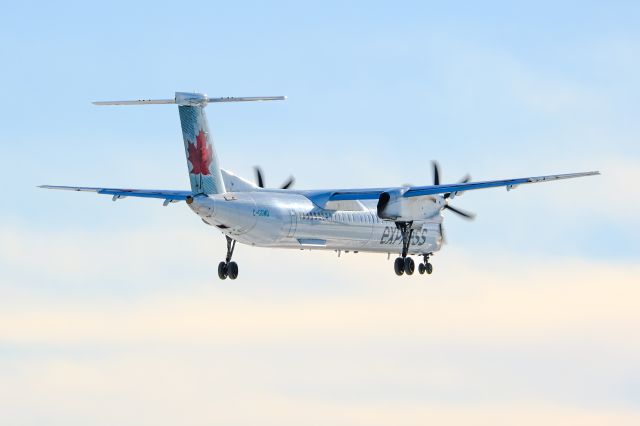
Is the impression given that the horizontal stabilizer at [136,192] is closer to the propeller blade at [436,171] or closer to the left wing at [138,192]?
the left wing at [138,192]

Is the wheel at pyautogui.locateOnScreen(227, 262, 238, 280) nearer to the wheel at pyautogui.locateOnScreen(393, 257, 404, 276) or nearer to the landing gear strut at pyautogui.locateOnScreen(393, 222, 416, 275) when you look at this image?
the landing gear strut at pyautogui.locateOnScreen(393, 222, 416, 275)

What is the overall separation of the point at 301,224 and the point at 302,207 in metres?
0.82

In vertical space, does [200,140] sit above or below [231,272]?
above

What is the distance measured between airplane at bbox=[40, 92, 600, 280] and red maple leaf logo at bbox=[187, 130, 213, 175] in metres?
0.04

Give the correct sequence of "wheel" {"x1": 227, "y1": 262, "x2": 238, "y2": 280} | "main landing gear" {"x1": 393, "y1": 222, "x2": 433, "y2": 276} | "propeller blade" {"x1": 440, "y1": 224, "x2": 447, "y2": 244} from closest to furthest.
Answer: "wheel" {"x1": 227, "y1": 262, "x2": 238, "y2": 280}, "main landing gear" {"x1": 393, "y1": 222, "x2": 433, "y2": 276}, "propeller blade" {"x1": 440, "y1": 224, "x2": 447, "y2": 244}

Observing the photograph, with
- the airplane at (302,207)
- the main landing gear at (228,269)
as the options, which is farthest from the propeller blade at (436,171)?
the main landing gear at (228,269)

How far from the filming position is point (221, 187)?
5469cm

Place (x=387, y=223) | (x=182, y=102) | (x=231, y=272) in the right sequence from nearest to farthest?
(x=182, y=102) → (x=231, y=272) → (x=387, y=223)

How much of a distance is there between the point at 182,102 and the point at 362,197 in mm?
9419

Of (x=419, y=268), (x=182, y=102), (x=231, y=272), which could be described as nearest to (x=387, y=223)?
(x=419, y=268)

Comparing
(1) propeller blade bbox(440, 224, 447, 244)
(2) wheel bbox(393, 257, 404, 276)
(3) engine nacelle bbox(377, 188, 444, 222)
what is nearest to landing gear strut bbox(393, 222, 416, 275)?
(2) wheel bbox(393, 257, 404, 276)

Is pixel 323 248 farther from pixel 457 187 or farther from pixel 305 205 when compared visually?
pixel 457 187

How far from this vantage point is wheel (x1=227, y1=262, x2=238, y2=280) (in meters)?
58.2

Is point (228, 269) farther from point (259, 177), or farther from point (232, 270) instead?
point (259, 177)
